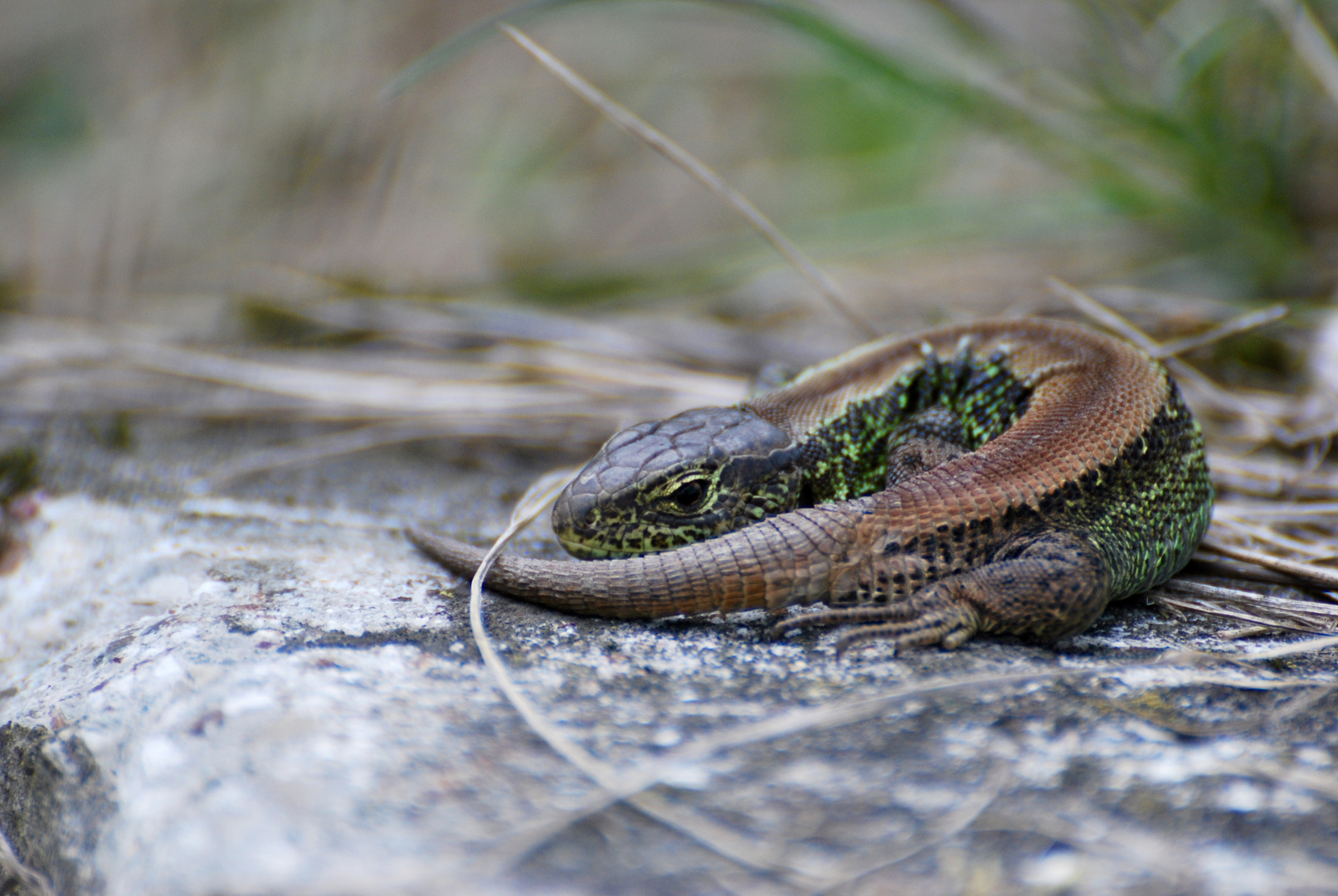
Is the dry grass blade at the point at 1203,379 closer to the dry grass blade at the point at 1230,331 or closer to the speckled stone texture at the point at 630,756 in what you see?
the dry grass blade at the point at 1230,331

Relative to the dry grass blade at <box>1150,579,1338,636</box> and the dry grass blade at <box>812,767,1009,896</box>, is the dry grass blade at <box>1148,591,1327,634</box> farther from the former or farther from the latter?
the dry grass blade at <box>812,767,1009,896</box>

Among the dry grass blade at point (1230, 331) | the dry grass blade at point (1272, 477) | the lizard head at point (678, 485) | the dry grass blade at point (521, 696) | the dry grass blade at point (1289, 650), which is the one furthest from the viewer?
the dry grass blade at point (1230, 331)

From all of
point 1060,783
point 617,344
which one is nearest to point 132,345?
point 617,344

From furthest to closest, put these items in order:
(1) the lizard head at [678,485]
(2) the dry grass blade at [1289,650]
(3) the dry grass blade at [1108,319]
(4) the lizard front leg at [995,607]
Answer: (3) the dry grass blade at [1108,319]
(1) the lizard head at [678,485]
(4) the lizard front leg at [995,607]
(2) the dry grass blade at [1289,650]

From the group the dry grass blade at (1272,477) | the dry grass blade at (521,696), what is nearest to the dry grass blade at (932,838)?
the dry grass blade at (521,696)

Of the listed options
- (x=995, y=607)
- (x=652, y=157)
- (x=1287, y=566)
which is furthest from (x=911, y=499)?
(x=652, y=157)

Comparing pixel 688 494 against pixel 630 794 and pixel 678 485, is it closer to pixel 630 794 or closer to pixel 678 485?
pixel 678 485

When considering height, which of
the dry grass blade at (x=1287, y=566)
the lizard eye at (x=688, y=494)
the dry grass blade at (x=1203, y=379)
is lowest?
the lizard eye at (x=688, y=494)
